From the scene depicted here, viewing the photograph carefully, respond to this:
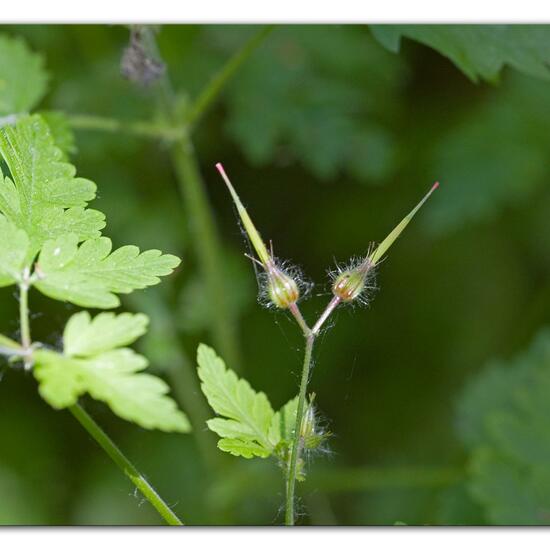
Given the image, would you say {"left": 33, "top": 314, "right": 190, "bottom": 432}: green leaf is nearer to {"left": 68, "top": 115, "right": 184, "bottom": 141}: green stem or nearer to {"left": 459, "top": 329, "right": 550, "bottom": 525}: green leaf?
{"left": 68, "top": 115, "right": 184, "bottom": 141}: green stem

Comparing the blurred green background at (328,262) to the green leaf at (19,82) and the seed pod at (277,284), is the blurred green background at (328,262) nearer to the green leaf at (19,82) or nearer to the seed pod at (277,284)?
the green leaf at (19,82)

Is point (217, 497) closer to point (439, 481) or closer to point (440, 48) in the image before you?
point (439, 481)

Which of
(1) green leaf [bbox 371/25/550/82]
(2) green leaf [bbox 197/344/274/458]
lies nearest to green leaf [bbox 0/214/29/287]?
(2) green leaf [bbox 197/344/274/458]

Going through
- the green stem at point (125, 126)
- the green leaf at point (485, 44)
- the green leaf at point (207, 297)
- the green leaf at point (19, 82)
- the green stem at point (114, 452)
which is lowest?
the green leaf at point (207, 297)

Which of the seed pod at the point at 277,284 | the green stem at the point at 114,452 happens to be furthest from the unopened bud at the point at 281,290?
the green stem at the point at 114,452

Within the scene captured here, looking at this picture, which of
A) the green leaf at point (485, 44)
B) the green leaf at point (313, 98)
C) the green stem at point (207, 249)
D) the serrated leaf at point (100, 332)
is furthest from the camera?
the green leaf at point (313, 98)

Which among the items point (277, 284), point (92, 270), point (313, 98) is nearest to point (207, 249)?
point (313, 98)
